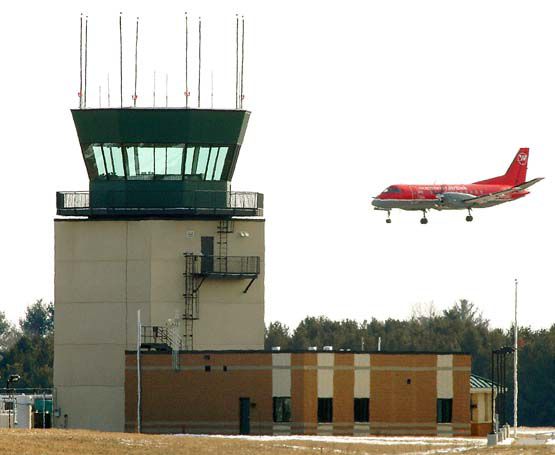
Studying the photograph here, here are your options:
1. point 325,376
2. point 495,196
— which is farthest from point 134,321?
point 495,196

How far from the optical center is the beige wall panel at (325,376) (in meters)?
111

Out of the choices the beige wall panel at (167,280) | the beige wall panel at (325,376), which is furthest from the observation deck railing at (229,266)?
the beige wall panel at (325,376)

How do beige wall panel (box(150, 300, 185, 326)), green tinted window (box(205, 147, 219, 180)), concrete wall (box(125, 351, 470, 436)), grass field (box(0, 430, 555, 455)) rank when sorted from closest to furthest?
grass field (box(0, 430, 555, 455))
concrete wall (box(125, 351, 470, 436))
beige wall panel (box(150, 300, 185, 326))
green tinted window (box(205, 147, 219, 180))

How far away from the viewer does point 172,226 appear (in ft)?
381

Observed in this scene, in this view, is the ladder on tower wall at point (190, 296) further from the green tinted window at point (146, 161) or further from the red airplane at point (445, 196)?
the red airplane at point (445, 196)

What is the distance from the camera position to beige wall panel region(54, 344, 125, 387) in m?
115

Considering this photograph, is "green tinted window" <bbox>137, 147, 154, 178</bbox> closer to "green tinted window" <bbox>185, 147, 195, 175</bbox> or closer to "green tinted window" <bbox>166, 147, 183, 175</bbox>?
"green tinted window" <bbox>166, 147, 183, 175</bbox>

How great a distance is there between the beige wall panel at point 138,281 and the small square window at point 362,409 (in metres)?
13.5

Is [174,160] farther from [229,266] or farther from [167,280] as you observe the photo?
[167,280]

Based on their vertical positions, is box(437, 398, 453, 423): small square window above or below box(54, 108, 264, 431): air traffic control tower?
below

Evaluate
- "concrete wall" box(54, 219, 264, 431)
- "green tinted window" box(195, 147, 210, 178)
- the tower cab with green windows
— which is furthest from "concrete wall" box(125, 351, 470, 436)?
"green tinted window" box(195, 147, 210, 178)

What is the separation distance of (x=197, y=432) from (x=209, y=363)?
376 centimetres

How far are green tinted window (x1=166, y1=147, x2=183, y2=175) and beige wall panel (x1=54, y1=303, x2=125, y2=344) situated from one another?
8166mm

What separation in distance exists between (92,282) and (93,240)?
2.37m
